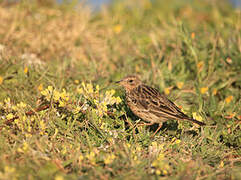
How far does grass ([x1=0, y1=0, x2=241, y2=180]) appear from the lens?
14.3 ft

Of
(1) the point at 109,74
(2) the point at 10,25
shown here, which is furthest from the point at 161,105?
(2) the point at 10,25

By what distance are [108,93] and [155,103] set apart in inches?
32.8

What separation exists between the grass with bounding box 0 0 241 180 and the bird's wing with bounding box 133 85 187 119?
37 cm

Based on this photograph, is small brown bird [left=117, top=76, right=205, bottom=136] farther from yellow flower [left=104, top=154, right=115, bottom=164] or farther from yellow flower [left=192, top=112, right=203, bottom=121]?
yellow flower [left=104, top=154, right=115, bottom=164]

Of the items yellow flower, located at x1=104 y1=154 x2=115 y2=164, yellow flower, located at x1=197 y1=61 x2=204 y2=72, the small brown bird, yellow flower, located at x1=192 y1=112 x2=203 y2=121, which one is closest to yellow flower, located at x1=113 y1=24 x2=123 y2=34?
yellow flower, located at x1=197 y1=61 x2=204 y2=72

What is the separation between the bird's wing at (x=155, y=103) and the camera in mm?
5363

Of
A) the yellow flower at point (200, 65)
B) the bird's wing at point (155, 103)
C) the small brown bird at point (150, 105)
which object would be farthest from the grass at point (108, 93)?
the bird's wing at point (155, 103)

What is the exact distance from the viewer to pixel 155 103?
5.64 metres

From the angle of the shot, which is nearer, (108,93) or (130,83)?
(108,93)

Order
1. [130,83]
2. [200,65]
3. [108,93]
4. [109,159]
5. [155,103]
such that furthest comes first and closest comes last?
[200,65] < [130,83] < [155,103] < [108,93] < [109,159]

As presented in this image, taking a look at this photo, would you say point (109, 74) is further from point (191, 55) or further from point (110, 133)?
point (110, 133)

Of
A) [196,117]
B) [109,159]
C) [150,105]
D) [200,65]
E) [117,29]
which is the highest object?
[117,29]

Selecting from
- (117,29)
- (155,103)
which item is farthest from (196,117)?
(117,29)

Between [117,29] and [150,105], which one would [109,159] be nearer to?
[150,105]
